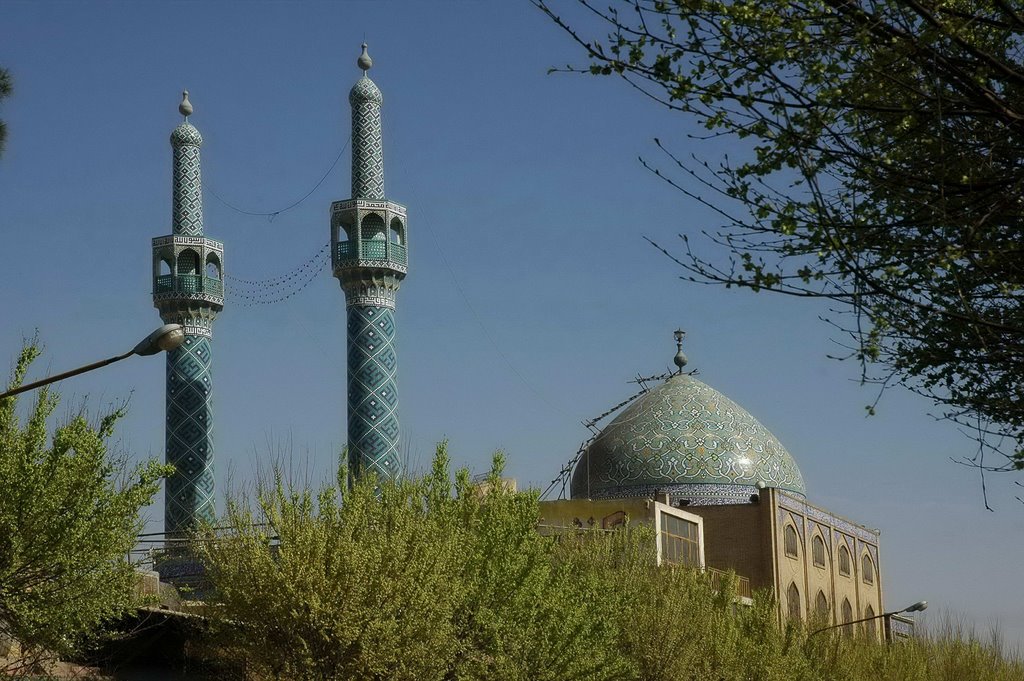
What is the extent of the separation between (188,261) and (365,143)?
5691 mm

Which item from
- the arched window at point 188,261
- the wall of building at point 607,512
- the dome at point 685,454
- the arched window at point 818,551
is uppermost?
the arched window at point 188,261

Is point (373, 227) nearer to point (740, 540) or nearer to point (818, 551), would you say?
point (740, 540)

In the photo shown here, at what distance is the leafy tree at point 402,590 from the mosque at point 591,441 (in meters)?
13.9

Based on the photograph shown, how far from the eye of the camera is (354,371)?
33.4m

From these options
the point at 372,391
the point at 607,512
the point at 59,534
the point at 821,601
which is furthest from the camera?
the point at 821,601

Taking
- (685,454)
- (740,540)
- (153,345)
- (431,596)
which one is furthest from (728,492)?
(153,345)

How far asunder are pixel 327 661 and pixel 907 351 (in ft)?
24.2

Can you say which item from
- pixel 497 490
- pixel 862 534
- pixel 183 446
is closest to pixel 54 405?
pixel 497 490

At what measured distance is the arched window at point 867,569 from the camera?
41.3 m

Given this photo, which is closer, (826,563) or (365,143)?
(365,143)

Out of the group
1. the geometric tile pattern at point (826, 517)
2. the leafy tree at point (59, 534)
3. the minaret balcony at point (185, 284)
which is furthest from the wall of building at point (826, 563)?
the leafy tree at point (59, 534)

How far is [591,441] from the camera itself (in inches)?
1517

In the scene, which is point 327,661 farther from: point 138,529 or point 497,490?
point 497,490

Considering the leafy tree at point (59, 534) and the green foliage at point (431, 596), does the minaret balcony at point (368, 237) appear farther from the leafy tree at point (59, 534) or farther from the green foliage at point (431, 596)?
the leafy tree at point (59, 534)
